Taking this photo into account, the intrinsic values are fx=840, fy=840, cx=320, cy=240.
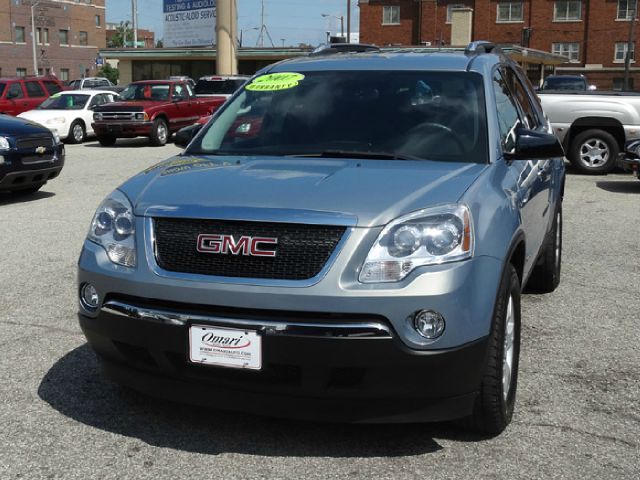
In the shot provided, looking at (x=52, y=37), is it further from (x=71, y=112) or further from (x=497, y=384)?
(x=497, y=384)

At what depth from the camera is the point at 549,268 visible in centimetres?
637

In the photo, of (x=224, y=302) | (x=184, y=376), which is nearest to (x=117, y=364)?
(x=184, y=376)

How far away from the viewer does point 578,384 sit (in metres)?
4.53

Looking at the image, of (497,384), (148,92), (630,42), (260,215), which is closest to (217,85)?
(148,92)

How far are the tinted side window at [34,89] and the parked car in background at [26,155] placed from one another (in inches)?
559

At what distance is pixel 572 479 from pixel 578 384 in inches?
45.8

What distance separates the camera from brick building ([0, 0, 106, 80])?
81375 mm

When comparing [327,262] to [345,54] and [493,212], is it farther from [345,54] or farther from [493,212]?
[345,54]

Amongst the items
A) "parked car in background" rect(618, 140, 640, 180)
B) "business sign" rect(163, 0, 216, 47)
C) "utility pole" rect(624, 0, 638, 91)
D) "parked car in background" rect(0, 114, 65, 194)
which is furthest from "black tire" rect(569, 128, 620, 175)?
"utility pole" rect(624, 0, 638, 91)

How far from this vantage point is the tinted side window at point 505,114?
4621 millimetres

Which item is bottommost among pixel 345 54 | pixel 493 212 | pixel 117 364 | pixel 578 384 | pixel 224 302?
pixel 578 384

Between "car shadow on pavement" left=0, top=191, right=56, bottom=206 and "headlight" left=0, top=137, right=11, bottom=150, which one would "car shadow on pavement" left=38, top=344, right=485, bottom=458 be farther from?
"car shadow on pavement" left=0, top=191, right=56, bottom=206

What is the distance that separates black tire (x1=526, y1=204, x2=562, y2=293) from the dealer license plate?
131 inches

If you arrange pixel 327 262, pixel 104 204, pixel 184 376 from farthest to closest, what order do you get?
pixel 104 204 < pixel 184 376 < pixel 327 262
